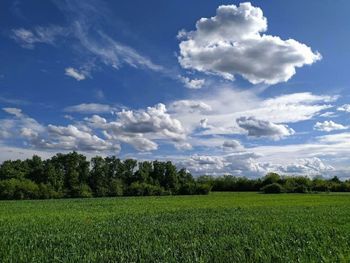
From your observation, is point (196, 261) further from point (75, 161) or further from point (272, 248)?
point (75, 161)

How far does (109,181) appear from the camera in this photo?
134m

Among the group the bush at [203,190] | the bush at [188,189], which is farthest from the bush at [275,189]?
the bush at [188,189]

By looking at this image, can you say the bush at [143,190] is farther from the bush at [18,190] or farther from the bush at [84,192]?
the bush at [18,190]

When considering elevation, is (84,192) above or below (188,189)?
below

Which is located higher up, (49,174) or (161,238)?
(49,174)

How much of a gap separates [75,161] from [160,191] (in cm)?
2947

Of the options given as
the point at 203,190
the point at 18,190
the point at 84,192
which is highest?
the point at 203,190

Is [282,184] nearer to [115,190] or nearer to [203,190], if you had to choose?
[203,190]

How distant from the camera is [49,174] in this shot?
12381 centimetres

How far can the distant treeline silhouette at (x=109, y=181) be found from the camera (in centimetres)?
11381


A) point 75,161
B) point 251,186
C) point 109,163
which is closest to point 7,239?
point 75,161

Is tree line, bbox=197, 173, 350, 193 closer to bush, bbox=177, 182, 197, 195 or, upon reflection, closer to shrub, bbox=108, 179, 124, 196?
bush, bbox=177, 182, 197, 195

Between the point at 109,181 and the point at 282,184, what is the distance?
200 feet

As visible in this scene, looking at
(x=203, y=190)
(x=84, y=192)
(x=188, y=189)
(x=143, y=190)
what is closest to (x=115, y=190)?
(x=143, y=190)
